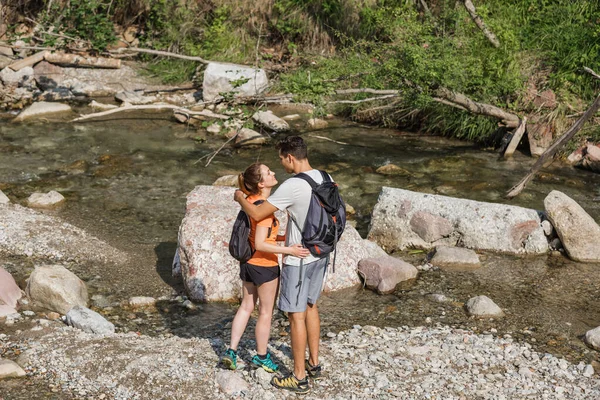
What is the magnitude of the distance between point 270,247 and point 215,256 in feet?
8.15

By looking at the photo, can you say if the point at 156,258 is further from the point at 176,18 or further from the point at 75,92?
the point at 176,18

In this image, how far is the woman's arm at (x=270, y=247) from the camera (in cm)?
484

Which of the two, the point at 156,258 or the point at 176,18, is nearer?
the point at 156,258

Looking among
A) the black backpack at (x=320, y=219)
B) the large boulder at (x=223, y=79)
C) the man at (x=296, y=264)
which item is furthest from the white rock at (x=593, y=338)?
the large boulder at (x=223, y=79)

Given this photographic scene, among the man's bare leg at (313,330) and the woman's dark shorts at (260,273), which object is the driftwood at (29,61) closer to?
the woman's dark shorts at (260,273)

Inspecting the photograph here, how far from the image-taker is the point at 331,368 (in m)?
5.49

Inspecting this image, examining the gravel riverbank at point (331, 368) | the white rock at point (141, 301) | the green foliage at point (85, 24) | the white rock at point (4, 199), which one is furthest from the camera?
the green foliage at point (85, 24)

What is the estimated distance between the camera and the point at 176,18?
59.9ft

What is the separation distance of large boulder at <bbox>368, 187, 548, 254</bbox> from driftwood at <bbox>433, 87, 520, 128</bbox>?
11.2 feet

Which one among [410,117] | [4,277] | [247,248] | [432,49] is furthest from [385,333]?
[410,117]

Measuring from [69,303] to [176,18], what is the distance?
1275 centimetres

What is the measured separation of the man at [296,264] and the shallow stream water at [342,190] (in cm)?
127

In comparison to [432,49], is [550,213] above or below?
below

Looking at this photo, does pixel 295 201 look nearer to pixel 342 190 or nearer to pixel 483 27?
pixel 342 190
